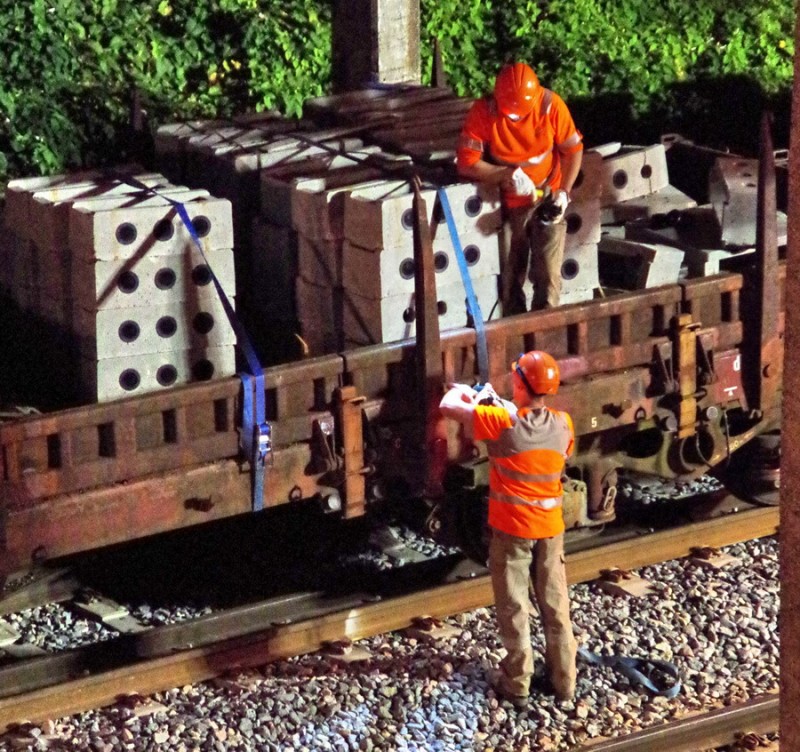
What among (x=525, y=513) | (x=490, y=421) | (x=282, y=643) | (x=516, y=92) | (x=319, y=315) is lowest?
(x=282, y=643)

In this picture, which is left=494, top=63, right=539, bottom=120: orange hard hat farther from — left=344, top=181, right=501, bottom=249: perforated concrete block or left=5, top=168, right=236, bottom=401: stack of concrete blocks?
left=5, top=168, right=236, bottom=401: stack of concrete blocks

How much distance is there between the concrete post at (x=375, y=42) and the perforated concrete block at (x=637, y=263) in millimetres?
3124

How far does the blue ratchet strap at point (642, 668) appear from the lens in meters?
8.70

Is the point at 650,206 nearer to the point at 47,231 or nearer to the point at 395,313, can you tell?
the point at 395,313

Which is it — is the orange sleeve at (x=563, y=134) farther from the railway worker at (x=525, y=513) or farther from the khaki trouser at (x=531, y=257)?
the railway worker at (x=525, y=513)

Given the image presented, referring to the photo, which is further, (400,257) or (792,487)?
(400,257)

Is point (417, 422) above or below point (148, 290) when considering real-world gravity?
below

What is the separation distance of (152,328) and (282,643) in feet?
5.99

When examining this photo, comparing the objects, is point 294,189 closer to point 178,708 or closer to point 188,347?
point 188,347

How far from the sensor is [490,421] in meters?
8.41

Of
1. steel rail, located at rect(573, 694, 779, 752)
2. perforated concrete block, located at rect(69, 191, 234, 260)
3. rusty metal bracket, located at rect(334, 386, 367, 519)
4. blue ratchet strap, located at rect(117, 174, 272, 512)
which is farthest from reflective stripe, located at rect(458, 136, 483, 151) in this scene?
steel rail, located at rect(573, 694, 779, 752)

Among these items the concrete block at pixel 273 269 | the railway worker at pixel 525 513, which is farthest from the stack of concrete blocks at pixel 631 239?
the railway worker at pixel 525 513

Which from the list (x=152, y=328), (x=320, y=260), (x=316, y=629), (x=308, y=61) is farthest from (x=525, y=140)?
(x=308, y=61)

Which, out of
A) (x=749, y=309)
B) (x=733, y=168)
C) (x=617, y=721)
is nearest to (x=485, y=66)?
(x=733, y=168)
